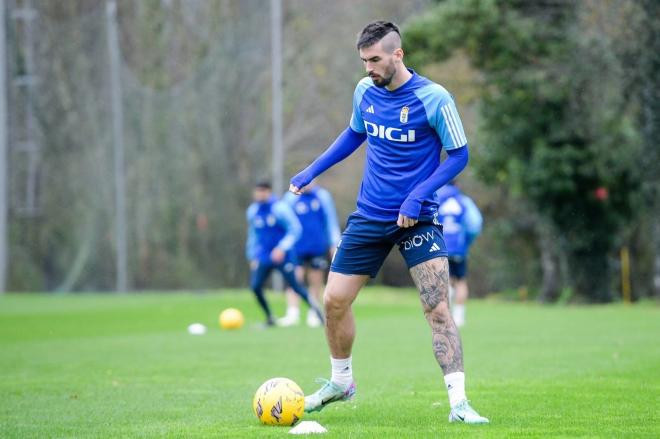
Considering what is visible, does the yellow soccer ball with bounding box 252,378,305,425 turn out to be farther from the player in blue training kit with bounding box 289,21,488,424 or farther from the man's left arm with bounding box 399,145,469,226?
the man's left arm with bounding box 399,145,469,226

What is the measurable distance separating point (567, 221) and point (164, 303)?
10.6 meters

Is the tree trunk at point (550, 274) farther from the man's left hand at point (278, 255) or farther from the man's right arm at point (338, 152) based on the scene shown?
the man's right arm at point (338, 152)

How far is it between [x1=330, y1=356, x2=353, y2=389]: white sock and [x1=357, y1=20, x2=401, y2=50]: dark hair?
2225mm

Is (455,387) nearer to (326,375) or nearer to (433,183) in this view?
(433,183)

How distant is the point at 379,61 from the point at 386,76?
0.12 m

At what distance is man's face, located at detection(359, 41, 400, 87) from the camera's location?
7.06 m

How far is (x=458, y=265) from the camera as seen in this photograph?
18.2 m

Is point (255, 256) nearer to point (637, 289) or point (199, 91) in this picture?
point (199, 91)

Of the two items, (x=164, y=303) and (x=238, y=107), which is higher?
(x=238, y=107)

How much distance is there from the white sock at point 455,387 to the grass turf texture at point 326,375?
26 centimetres

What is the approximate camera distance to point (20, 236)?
30453mm

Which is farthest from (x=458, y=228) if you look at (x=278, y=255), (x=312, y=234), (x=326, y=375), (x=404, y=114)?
(x=404, y=114)

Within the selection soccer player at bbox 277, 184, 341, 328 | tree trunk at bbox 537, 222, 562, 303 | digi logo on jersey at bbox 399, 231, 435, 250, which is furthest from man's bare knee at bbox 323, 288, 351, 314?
tree trunk at bbox 537, 222, 562, 303

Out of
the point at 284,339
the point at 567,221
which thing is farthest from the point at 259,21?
the point at 284,339
